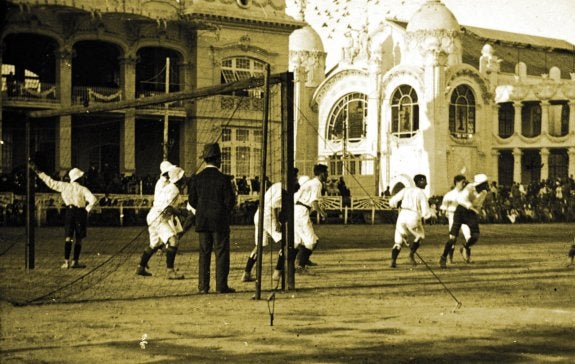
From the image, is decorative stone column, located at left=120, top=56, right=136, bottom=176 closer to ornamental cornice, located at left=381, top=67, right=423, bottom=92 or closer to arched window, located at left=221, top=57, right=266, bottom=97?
arched window, located at left=221, top=57, right=266, bottom=97

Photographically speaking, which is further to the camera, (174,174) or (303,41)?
(303,41)

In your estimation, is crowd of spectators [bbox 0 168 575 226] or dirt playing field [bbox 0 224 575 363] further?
crowd of spectators [bbox 0 168 575 226]

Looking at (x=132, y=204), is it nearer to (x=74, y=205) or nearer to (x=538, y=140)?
(x=74, y=205)

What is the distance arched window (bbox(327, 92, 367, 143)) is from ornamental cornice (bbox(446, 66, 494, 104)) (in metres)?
5.67

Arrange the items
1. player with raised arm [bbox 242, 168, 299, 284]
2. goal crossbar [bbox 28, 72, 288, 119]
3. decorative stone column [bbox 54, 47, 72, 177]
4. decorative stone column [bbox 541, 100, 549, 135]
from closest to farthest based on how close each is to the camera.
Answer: goal crossbar [bbox 28, 72, 288, 119] → player with raised arm [bbox 242, 168, 299, 284] → decorative stone column [bbox 54, 47, 72, 177] → decorative stone column [bbox 541, 100, 549, 135]

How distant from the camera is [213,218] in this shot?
12.3 m

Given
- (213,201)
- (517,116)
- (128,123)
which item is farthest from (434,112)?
(213,201)

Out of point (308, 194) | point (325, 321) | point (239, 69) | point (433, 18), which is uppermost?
point (433, 18)

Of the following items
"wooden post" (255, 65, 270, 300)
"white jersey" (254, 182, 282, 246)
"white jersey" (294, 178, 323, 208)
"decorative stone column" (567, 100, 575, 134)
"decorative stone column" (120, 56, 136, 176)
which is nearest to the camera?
"wooden post" (255, 65, 270, 300)

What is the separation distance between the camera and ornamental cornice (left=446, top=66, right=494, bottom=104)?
155 feet

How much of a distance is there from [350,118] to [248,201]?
64.7ft

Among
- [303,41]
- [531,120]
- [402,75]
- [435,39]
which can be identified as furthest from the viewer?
[531,120]

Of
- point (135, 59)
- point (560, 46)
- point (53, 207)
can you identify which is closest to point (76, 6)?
point (135, 59)

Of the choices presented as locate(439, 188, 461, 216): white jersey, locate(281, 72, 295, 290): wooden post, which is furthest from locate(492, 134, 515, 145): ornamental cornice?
locate(281, 72, 295, 290): wooden post
